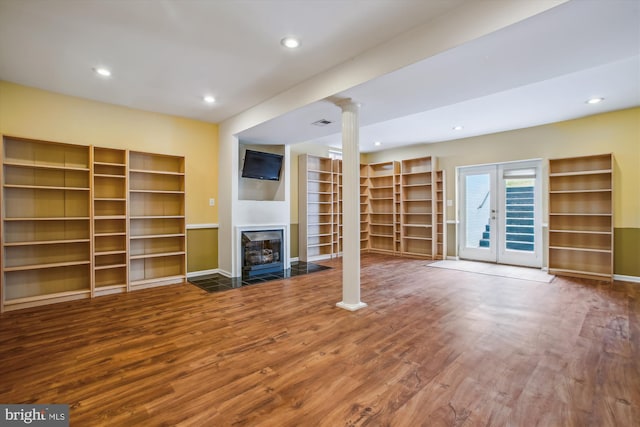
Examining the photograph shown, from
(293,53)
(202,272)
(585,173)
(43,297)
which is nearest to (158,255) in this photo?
(202,272)

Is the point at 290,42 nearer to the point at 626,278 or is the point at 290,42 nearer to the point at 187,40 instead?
the point at 187,40

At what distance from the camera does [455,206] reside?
21.8 feet

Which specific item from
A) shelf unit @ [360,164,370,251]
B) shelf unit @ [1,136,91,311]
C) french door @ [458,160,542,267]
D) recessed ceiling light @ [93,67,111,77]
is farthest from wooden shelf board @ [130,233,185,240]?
french door @ [458,160,542,267]

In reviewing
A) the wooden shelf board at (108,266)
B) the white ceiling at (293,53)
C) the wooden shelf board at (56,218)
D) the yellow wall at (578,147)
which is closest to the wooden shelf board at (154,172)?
the wooden shelf board at (56,218)

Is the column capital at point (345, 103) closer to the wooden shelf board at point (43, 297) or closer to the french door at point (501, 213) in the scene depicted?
the wooden shelf board at point (43, 297)

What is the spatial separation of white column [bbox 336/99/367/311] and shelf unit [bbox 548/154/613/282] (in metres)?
3.96

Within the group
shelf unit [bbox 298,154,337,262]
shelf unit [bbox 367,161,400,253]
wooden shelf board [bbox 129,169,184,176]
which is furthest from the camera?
shelf unit [bbox 367,161,400,253]

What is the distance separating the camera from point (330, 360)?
226cm

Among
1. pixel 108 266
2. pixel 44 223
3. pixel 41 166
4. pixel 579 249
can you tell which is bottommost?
pixel 108 266

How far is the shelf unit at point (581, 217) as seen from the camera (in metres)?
4.75

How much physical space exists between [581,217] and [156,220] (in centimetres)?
720

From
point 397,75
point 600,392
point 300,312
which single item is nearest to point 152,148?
point 300,312

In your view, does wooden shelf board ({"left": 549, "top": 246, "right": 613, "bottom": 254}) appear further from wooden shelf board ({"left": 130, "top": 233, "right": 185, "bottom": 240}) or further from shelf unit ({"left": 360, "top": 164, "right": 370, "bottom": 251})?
wooden shelf board ({"left": 130, "top": 233, "right": 185, "bottom": 240})

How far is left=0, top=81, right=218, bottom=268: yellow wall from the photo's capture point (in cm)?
362
